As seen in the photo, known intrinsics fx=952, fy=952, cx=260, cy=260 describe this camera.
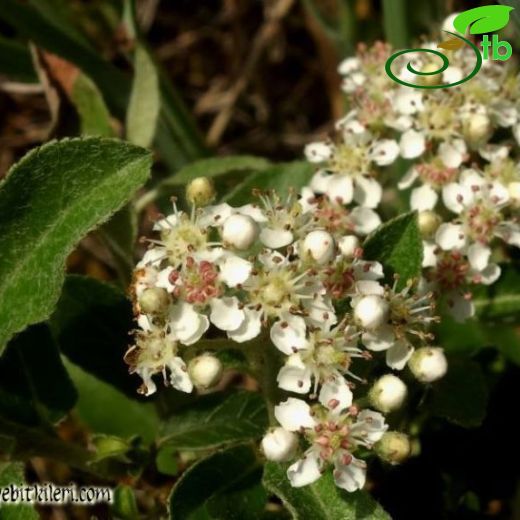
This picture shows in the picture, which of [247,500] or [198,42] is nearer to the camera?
[247,500]

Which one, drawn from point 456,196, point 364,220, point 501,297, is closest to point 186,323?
point 364,220

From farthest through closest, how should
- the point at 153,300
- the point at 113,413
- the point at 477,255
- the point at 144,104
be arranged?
the point at 144,104 → the point at 113,413 → the point at 477,255 → the point at 153,300

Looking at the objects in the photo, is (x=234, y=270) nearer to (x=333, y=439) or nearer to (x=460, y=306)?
(x=333, y=439)

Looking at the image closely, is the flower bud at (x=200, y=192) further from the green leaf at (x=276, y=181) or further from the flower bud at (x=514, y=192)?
the flower bud at (x=514, y=192)

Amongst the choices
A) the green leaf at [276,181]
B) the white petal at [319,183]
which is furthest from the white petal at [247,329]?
the white petal at [319,183]

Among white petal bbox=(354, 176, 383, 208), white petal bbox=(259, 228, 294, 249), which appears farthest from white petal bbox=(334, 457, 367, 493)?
white petal bbox=(354, 176, 383, 208)

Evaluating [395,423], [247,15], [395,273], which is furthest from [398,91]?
[247,15]

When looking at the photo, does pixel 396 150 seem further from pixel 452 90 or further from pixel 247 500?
pixel 247 500
